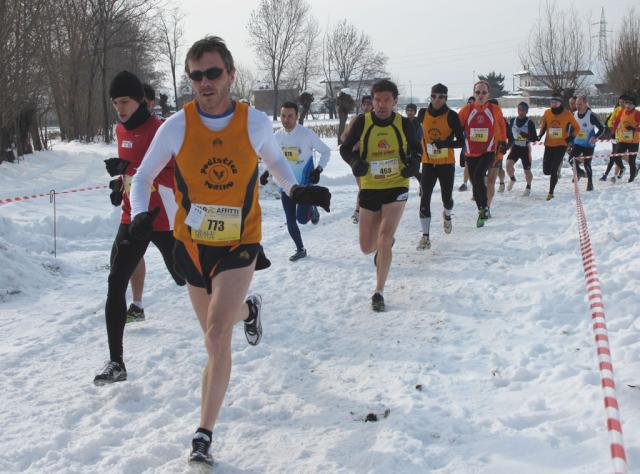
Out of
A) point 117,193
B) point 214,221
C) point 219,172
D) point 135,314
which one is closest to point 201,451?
point 214,221

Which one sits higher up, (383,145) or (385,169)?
(383,145)

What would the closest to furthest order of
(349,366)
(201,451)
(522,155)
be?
(201,451), (349,366), (522,155)

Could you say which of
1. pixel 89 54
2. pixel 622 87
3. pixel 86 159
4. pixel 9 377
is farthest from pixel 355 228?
pixel 622 87

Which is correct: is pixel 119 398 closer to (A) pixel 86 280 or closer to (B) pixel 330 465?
(B) pixel 330 465

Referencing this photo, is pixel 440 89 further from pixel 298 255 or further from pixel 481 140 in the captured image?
pixel 298 255

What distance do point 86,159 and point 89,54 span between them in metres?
11.1

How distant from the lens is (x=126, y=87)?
13.9 ft

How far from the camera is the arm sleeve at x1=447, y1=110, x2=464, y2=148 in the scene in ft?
24.9

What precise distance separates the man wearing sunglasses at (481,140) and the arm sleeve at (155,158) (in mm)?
6645

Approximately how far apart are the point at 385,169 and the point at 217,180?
2842 millimetres

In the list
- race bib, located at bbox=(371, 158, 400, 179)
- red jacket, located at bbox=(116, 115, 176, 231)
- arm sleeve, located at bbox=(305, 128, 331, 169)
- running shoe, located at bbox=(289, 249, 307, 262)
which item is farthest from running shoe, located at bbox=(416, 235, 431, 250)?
red jacket, located at bbox=(116, 115, 176, 231)

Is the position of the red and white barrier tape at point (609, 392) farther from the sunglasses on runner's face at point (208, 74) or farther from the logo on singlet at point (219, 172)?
the sunglasses on runner's face at point (208, 74)

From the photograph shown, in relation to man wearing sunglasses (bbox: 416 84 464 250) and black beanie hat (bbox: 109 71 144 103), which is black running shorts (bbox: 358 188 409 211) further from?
black beanie hat (bbox: 109 71 144 103)

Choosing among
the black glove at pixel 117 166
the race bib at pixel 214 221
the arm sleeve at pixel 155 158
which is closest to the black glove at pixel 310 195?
the race bib at pixel 214 221
